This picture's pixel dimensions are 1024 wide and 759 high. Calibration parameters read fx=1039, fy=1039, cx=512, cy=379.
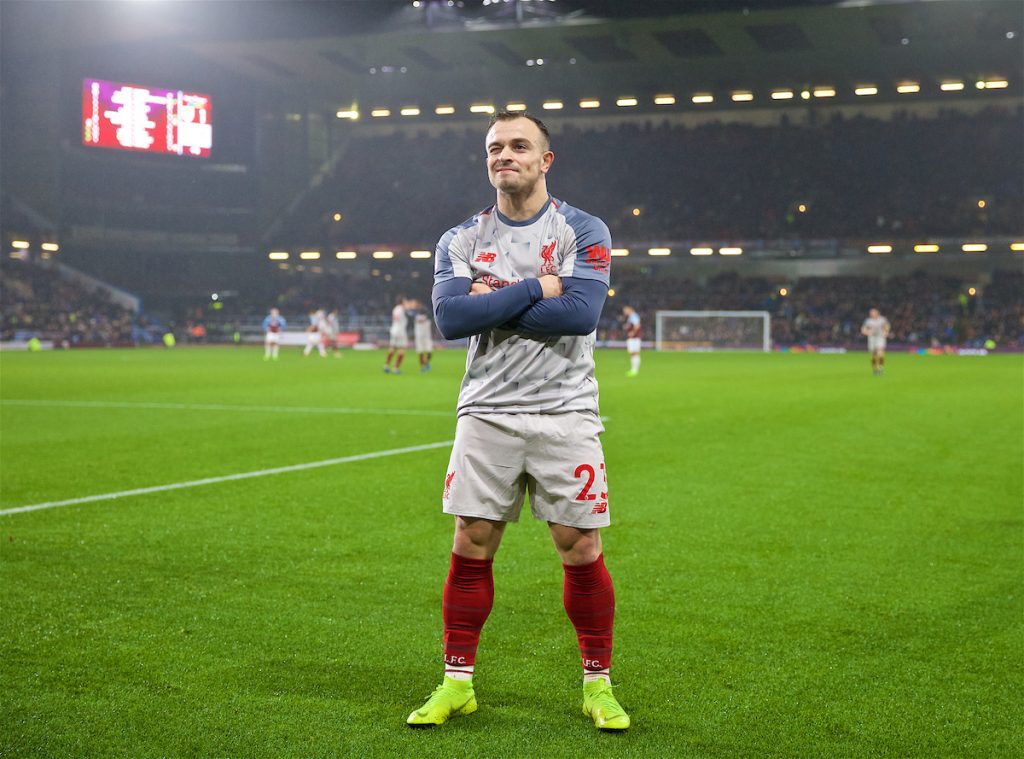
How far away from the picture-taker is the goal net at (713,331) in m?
50.9

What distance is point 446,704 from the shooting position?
3.87 m

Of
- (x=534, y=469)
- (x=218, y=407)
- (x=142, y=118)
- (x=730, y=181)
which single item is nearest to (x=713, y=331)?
(x=730, y=181)

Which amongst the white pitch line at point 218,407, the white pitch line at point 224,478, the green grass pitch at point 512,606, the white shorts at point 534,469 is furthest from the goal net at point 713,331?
the white shorts at point 534,469

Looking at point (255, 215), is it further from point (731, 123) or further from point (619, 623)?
point (619, 623)

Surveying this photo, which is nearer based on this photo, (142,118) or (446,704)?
(446,704)

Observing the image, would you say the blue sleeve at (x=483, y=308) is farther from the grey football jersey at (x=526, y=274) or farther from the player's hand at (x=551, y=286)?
the grey football jersey at (x=526, y=274)

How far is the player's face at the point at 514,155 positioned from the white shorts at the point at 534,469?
87 cm

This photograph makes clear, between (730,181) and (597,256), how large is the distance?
5605 cm

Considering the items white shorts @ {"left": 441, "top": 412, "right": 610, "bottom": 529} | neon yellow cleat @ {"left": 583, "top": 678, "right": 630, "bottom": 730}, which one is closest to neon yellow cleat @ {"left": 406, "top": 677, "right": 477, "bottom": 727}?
neon yellow cleat @ {"left": 583, "top": 678, "right": 630, "bottom": 730}

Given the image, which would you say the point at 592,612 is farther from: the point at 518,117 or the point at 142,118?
the point at 142,118

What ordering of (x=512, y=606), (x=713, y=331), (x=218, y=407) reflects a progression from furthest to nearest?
(x=713, y=331) → (x=218, y=407) → (x=512, y=606)

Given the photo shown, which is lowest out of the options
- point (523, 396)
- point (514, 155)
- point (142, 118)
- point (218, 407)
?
point (218, 407)

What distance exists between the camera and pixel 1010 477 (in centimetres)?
1000

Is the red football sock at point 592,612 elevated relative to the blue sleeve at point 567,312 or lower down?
lower down
